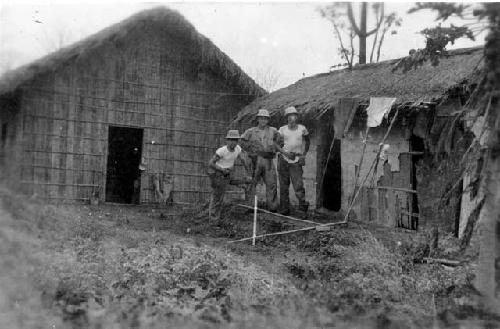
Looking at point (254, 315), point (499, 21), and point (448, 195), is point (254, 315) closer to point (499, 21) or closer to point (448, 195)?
point (448, 195)

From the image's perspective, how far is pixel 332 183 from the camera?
41.0ft

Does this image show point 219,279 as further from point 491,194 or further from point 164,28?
point 164,28

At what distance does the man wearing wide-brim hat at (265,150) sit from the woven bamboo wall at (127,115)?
11.9 ft

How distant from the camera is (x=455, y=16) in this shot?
15.6 feet

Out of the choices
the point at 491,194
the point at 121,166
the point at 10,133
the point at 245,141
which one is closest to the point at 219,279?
the point at 491,194

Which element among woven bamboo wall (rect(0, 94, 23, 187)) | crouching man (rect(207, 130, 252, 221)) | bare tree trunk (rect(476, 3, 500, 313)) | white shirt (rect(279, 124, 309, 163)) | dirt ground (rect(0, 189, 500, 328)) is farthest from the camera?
woven bamboo wall (rect(0, 94, 23, 187))

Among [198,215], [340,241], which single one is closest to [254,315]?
[340,241]

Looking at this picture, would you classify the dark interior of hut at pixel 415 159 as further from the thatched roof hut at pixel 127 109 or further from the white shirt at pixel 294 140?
the thatched roof hut at pixel 127 109

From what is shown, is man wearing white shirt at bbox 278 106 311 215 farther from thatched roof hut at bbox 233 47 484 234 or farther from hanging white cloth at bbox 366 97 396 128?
hanging white cloth at bbox 366 97 396 128

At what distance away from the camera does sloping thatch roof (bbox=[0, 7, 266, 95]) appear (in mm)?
11086

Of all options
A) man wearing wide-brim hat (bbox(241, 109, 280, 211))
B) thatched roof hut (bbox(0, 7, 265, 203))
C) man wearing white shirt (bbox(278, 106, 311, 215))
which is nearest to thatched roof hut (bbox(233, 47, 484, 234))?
man wearing white shirt (bbox(278, 106, 311, 215))

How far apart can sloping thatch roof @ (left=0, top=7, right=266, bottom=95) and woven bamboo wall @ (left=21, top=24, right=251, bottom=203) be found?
0.33 m

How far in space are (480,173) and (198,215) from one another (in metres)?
6.23

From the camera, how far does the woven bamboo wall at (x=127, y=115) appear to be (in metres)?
12.0
